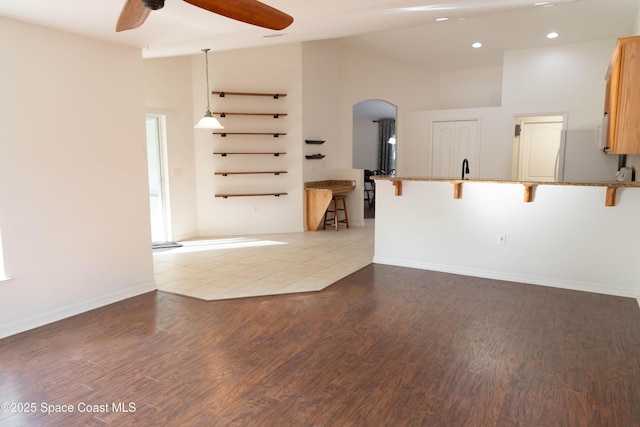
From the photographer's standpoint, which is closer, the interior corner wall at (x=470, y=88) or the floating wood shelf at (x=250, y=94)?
the floating wood shelf at (x=250, y=94)

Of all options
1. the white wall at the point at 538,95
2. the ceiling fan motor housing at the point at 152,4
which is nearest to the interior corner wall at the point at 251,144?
the white wall at the point at 538,95

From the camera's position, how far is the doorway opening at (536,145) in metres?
6.84

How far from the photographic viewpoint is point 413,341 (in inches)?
114

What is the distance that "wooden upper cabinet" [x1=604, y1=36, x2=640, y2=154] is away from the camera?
321 centimetres

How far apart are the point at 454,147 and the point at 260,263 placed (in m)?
4.39

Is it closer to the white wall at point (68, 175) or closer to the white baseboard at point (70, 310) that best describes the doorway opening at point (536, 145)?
the white wall at point (68, 175)

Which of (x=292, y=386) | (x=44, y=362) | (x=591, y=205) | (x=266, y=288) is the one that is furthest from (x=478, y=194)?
(x=44, y=362)

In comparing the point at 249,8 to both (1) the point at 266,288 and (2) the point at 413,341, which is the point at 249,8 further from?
(1) the point at 266,288

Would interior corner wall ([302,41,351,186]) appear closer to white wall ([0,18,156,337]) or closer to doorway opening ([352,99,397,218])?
white wall ([0,18,156,337])

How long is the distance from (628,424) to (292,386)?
1.67 metres

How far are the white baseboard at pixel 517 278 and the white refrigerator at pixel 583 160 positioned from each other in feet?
8.86

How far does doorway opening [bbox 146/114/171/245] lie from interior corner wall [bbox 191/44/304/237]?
576 millimetres

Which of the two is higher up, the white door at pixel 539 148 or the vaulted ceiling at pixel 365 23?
the vaulted ceiling at pixel 365 23

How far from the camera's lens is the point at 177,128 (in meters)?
6.29
